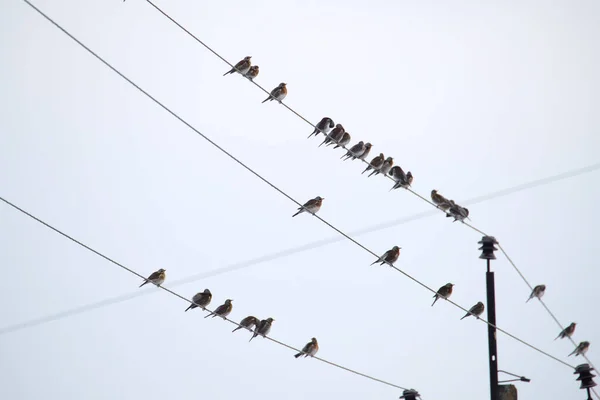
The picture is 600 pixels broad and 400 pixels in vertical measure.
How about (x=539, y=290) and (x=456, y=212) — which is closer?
(x=456, y=212)

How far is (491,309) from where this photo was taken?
65.4 feet

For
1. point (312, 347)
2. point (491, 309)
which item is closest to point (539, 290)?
point (312, 347)

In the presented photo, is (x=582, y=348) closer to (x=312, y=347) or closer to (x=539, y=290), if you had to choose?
(x=539, y=290)

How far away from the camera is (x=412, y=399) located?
65.6 feet

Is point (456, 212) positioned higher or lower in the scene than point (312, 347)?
higher

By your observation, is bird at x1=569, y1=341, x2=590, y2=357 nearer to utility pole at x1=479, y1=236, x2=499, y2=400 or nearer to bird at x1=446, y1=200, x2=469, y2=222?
bird at x1=446, y1=200, x2=469, y2=222

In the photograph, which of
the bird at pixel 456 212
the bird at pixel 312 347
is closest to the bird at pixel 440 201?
the bird at pixel 456 212

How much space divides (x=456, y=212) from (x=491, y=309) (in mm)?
6701

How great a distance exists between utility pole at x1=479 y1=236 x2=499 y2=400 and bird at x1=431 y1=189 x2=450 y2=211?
576cm

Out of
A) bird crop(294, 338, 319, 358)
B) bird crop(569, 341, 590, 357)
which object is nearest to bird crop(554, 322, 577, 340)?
bird crop(569, 341, 590, 357)

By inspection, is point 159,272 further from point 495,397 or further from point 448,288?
point 495,397

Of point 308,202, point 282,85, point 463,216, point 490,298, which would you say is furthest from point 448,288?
point 490,298

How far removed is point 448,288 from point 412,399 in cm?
704

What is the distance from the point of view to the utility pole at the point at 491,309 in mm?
19205
